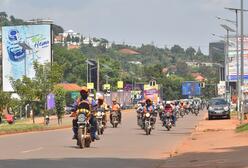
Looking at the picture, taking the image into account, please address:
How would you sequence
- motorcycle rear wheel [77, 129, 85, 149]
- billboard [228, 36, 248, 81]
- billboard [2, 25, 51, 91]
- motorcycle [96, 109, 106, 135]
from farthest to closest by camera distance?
billboard [2, 25, 51, 91] → billboard [228, 36, 248, 81] → motorcycle [96, 109, 106, 135] → motorcycle rear wheel [77, 129, 85, 149]

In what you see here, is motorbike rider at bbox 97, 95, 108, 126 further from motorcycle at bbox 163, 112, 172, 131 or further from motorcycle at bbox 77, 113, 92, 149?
motorcycle at bbox 77, 113, 92, 149

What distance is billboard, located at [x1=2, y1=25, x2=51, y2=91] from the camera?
78.9 meters

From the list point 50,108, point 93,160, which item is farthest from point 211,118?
point 93,160

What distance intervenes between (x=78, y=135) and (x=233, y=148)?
485cm

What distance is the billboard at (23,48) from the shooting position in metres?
78.9

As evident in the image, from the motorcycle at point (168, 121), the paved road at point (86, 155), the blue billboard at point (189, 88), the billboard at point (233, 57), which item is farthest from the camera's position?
the blue billboard at point (189, 88)

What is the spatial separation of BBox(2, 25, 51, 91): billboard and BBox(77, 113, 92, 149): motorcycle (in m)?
55.6

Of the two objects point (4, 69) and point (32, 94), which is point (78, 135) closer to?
point (32, 94)

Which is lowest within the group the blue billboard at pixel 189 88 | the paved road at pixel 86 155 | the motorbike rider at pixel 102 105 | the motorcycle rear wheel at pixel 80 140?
the paved road at pixel 86 155

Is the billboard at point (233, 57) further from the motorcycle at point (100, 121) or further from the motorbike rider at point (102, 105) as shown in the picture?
the motorcycle at point (100, 121)

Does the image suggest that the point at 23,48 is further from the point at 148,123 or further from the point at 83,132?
the point at 83,132

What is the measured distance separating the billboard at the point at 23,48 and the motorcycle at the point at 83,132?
55.6 m

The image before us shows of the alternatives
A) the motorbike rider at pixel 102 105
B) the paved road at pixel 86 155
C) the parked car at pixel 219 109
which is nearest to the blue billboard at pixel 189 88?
the parked car at pixel 219 109

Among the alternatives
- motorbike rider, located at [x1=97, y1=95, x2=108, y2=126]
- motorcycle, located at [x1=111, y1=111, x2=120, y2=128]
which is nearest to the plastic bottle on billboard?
motorcycle, located at [x1=111, y1=111, x2=120, y2=128]
